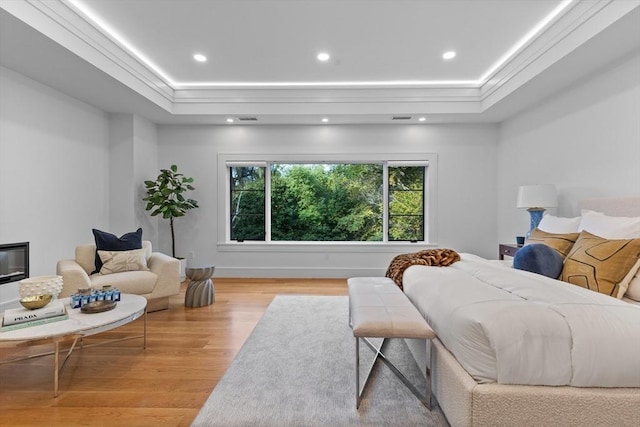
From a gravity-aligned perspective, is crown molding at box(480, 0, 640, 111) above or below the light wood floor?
above

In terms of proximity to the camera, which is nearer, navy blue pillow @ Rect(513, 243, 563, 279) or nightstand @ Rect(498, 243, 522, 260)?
navy blue pillow @ Rect(513, 243, 563, 279)

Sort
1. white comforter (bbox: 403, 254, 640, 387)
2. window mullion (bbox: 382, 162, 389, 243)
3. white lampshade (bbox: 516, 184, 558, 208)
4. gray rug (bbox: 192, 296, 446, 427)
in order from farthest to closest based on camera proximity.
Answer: window mullion (bbox: 382, 162, 389, 243)
white lampshade (bbox: 516, 184, 558, 208)
gray rug (bbox: 192, 296, 446, 427)
white comforter (bbox: 403, 254, 640, 387)

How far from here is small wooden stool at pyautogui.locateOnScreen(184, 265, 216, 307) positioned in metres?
3.66

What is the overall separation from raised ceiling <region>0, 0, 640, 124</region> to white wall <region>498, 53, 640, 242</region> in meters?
0.25

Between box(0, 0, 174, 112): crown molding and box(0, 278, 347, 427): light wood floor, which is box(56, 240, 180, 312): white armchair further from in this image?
box(0, 0, 174, 112): crown molding

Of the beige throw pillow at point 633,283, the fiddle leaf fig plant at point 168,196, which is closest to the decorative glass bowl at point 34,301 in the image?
the fiddle leaf fig plant at point 168,196

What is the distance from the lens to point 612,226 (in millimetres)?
2258

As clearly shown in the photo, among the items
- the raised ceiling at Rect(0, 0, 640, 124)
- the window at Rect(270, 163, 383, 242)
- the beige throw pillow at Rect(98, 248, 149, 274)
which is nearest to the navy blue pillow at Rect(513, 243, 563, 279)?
the raised ceiling at Rect(0, 0, 640, 124)

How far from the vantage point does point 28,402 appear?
1.85 meters

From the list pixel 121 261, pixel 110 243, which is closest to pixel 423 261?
pixel 121 261

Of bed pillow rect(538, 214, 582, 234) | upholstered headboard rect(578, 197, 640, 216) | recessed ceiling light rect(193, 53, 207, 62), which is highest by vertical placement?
recessed ceiling light rect(193, 53, 207, 62)

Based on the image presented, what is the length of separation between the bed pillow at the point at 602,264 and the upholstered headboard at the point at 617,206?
707mm

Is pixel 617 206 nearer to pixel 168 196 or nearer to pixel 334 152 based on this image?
pixel 334 152

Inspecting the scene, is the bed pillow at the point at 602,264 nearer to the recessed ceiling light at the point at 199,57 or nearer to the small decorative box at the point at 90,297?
the small decorative box at the point at 90,297
